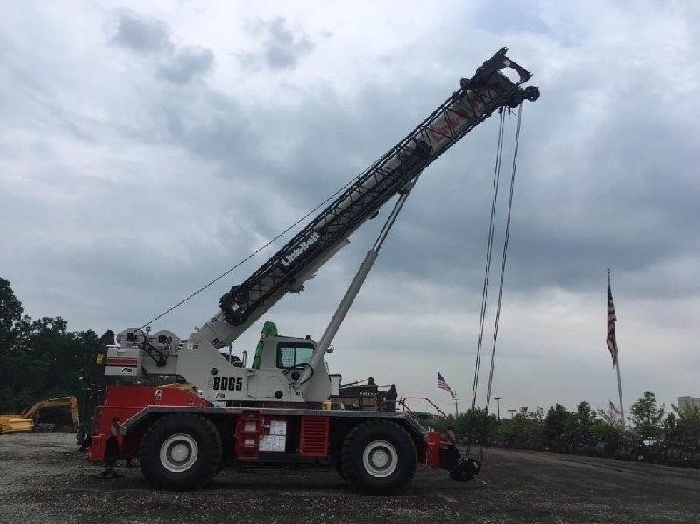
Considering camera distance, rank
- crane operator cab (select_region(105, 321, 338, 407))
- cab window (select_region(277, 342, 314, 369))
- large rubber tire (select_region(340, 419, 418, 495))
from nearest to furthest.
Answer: large rubber tire (select_region(340, 419, 418, 495)) → crane operator cab (select_region(105, 321, 338, 407)) → cab window (select_region(277, 342, 314, 369))

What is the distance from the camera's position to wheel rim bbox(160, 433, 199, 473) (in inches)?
474

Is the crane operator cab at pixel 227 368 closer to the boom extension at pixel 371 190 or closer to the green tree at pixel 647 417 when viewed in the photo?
the boom extension at pixel 371 190

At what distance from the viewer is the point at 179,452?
39.9ft

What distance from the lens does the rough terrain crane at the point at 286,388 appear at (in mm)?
12336

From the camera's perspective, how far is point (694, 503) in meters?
13.0

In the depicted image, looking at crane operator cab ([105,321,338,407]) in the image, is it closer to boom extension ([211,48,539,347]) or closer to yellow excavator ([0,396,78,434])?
boom extension ([211,48,539,347])

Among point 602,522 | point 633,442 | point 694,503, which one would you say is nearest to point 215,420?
point 602,522

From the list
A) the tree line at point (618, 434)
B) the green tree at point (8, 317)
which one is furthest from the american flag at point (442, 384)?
the green tree at point (8, 317)

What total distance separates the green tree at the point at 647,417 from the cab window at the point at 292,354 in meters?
30.4

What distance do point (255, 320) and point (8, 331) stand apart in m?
76.5

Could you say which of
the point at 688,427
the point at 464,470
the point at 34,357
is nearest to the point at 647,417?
the point at 688,427

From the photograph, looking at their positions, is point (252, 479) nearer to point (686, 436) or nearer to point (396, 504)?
point (396, 504)

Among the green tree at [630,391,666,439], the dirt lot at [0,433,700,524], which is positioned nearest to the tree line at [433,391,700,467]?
the green tree at [630,391,666,439]

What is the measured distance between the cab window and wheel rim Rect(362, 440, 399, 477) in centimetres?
261
